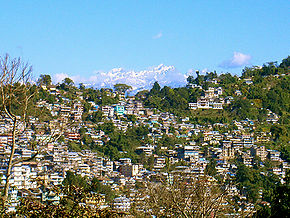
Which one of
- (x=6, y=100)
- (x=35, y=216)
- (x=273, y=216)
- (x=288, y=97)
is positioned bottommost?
(x=273, y=216)

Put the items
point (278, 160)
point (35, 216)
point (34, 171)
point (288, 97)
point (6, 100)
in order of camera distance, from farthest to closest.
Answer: point (288, 97), point (278, 160), point (34, 171), point (6, 100), point (35, 216)

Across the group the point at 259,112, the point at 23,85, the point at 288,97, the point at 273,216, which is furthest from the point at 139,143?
the point at 23,85

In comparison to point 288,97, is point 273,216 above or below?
below

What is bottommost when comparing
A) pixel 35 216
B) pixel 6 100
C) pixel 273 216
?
pixel 273 216

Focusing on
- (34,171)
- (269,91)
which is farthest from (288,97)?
(34,171)

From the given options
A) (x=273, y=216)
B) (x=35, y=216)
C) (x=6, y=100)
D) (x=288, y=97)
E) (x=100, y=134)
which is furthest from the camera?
(x=288, y=97)

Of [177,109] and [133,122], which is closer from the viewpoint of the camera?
[133,122]

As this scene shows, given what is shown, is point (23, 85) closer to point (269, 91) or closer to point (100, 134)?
point (100, 134)

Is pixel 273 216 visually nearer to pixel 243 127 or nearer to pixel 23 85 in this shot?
pixel 23 85

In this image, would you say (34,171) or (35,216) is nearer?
(35,216)
